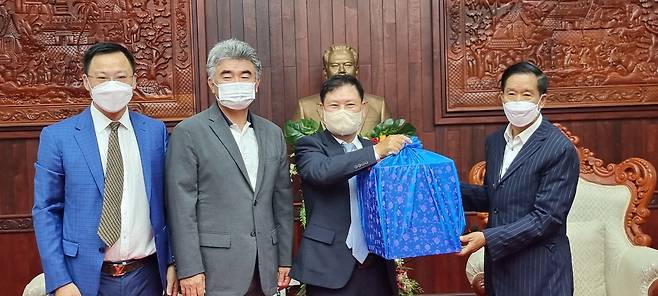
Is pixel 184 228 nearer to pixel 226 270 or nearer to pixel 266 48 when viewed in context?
pixel 226 270

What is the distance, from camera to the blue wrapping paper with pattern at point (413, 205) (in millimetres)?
1825

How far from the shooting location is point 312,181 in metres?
1.99

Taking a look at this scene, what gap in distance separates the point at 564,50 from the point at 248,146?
8.56 ft

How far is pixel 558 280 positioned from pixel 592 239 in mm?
1033

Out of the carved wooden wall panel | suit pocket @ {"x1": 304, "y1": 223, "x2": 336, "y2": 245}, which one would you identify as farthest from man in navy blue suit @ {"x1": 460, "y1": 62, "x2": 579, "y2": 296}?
the carved wooden wall panel

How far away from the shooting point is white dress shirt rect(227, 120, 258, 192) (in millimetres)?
2037

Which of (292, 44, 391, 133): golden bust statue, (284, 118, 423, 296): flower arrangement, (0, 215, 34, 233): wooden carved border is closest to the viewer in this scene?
(284, 118, 423, 296): flower arrangement

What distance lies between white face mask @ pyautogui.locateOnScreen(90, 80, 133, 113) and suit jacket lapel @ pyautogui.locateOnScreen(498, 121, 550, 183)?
3.81 ft

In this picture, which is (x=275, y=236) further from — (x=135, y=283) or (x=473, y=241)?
(x=473, y=241)

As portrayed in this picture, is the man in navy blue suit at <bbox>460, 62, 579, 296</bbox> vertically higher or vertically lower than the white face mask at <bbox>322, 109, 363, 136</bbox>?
lower

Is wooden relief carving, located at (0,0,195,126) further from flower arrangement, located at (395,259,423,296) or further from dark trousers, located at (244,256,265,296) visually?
dark trousers, located at (244,256,265,296)

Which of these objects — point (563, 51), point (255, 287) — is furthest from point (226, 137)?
point (563, 51)

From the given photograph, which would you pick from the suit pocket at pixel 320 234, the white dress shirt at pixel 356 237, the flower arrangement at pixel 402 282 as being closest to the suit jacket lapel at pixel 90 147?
the suit pocket at pixel 320 234

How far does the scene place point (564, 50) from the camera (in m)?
4.01
